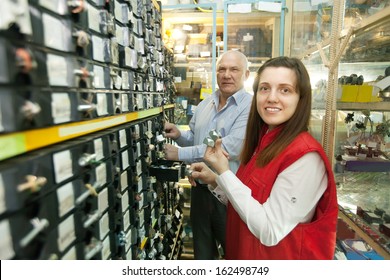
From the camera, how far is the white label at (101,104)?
0.74 m

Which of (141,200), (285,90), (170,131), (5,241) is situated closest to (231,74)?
(170,131)

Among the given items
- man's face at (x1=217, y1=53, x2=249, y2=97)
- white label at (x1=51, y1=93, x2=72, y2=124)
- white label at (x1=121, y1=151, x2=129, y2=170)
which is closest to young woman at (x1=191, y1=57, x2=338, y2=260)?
white label at (x1=121, y1=151, x2=129, y2=170)

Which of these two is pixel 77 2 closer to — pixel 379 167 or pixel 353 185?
pixel 379 167

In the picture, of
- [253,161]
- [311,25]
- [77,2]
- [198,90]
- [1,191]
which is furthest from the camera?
[198,90]

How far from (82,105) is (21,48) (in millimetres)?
210

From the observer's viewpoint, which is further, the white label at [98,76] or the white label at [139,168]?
the white label at [139,168]

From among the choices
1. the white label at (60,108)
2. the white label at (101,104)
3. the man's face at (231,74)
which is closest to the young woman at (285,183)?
the white label at (101,104)

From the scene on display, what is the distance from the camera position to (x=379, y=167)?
1.44 metres

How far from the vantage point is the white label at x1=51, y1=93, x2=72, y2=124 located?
54cm

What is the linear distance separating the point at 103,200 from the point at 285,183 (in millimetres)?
526

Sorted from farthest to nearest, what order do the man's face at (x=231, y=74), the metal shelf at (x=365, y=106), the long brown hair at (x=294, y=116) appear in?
the man's face at (x=231, y=74) < the metal shelf at (x=365, y=106) < the long brown hair at (x=294, y=116)

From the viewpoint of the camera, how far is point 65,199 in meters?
0.57

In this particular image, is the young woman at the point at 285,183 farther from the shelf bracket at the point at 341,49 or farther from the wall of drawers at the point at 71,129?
the shelf bracket at the point at 341,49

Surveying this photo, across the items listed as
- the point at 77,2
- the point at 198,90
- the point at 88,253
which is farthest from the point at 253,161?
Result: the point at 198,90
